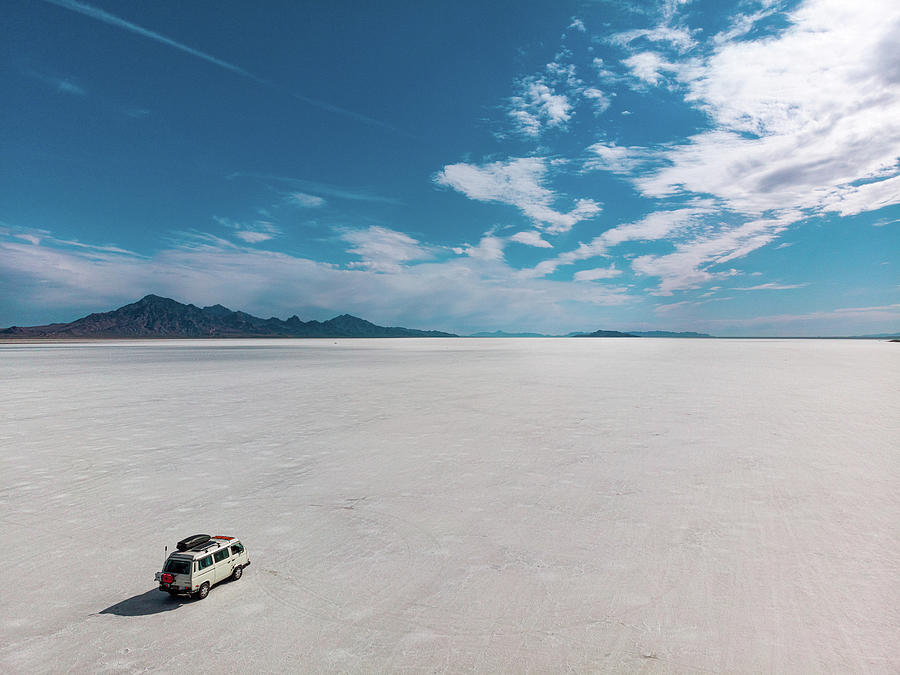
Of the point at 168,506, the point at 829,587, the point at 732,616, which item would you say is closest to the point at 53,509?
the point at 168,506

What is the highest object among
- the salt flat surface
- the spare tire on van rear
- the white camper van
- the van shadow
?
the spare tire on van rear

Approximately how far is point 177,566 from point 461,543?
4.38 metres

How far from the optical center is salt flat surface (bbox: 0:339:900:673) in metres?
5.61

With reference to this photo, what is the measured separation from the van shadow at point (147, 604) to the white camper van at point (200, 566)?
0.23 meters

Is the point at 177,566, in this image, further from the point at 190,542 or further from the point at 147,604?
the point at 147,604

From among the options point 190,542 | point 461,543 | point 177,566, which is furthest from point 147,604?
point 461,543

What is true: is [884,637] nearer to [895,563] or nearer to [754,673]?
[754,673]

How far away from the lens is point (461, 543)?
8.31 metres

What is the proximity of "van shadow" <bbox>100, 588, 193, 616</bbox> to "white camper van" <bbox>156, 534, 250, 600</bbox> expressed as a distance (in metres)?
0.23

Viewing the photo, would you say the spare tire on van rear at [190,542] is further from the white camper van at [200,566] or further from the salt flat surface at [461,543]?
the salt flat surface at [461,543]

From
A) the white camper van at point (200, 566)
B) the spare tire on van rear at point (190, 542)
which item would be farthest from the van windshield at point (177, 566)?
the spare tire on van rear at point (190, 542)

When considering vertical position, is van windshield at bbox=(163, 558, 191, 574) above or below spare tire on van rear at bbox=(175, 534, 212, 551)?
below

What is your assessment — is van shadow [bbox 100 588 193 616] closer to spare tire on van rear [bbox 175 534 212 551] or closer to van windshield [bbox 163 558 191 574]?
van windshield [bbox 163 558 191 574]

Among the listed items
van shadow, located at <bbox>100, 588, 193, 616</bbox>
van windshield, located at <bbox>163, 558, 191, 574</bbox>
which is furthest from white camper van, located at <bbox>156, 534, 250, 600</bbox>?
van shadow, located at <bbox>100, 588, 193, 616</bbox>
